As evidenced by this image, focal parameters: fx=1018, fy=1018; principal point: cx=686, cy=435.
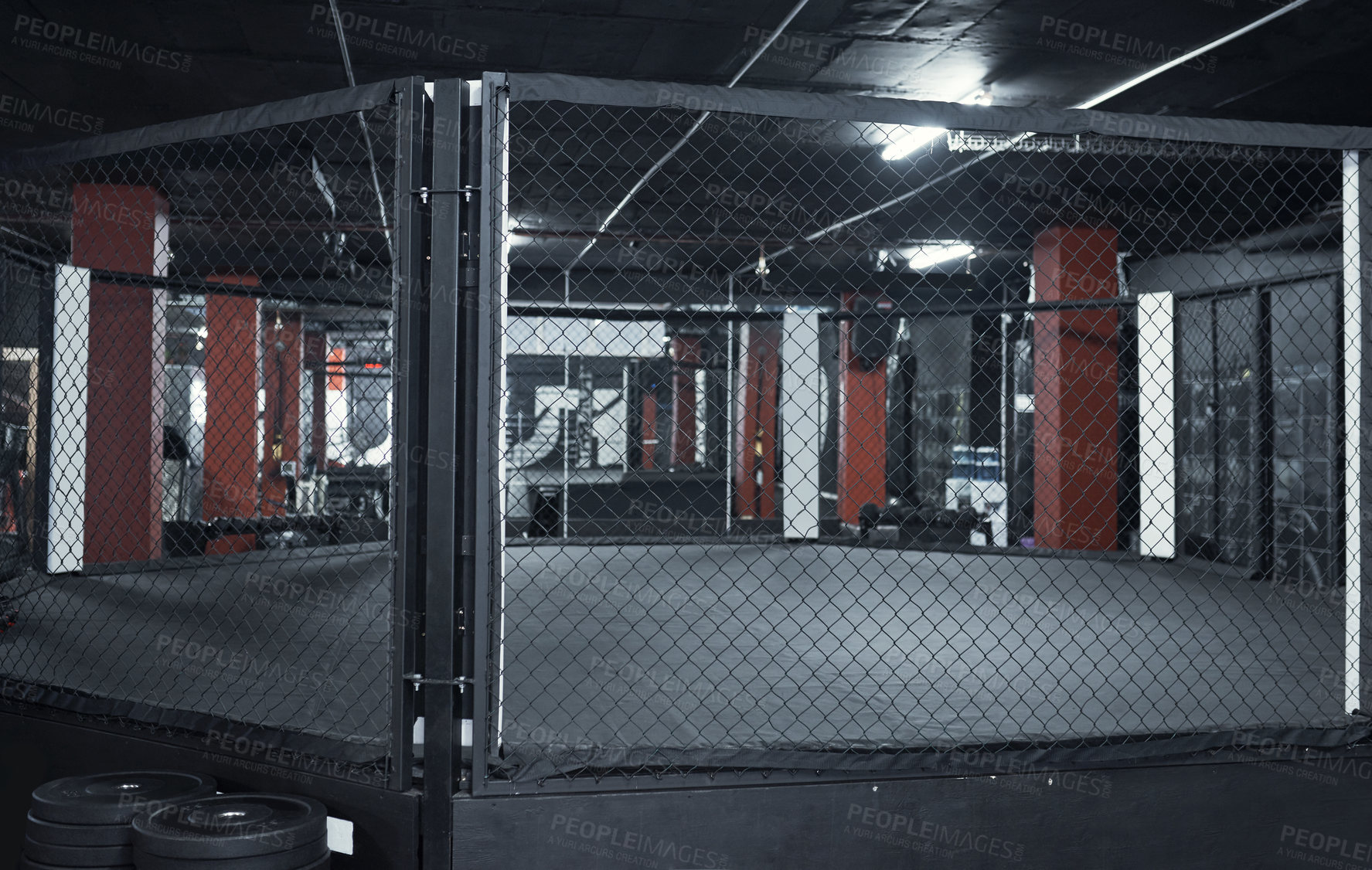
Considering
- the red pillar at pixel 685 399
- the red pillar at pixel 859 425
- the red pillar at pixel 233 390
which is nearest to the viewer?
the red pillar at pixel 233 390

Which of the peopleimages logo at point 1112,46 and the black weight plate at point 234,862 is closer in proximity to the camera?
the black weight plate at point 234,862

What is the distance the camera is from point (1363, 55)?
455cm

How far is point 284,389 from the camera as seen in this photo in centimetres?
1313

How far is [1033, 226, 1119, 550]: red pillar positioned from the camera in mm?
7301

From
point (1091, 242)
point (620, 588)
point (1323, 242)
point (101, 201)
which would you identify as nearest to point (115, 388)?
point (101, 201)

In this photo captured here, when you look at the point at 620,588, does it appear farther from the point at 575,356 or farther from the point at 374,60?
the point at 575,356

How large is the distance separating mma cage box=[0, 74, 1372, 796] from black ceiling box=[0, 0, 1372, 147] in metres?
0.40

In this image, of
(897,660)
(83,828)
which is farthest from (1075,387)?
(83,828)

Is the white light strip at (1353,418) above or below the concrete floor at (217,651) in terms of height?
above

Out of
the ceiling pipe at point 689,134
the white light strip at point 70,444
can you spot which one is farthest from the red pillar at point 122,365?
the ceiling pipe at point 689,134

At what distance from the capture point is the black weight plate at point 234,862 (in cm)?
191

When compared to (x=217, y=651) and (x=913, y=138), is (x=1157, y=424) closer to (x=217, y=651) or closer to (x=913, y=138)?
(x=913, y=138)

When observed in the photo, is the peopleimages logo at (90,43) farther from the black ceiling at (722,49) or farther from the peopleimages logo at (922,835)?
the peopleimages logo at (922,835)

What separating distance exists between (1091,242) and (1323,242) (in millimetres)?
1461
